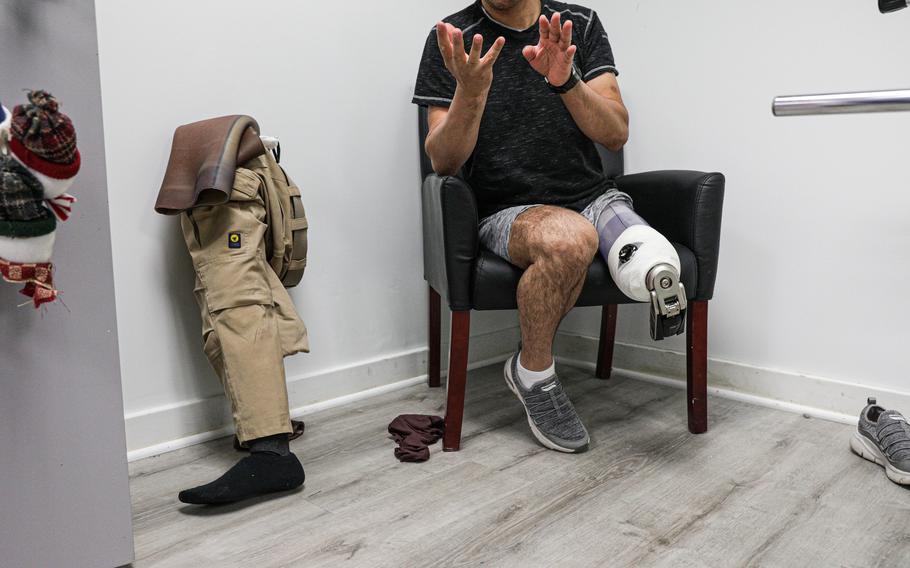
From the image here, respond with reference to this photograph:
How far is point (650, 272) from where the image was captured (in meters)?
1.36

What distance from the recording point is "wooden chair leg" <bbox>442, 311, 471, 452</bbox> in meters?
1.53

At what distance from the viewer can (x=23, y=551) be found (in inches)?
35.7

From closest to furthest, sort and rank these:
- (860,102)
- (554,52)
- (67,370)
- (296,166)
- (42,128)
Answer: (860,102) < (42,128) < (67,370) < (554,52) < (296,166)

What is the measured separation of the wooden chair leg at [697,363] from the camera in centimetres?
161

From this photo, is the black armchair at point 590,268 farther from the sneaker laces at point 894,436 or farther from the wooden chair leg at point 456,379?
the sneaker laces at point 894,436

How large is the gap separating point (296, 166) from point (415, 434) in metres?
0.74

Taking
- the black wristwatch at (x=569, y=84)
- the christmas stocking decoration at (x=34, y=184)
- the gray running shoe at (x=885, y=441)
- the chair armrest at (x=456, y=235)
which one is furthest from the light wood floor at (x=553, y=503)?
the black wristwatch at (x=569, y=84)

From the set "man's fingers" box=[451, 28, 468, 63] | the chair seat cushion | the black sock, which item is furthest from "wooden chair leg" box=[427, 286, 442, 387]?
"man's fingers" box=[451, 28, 468, 63]

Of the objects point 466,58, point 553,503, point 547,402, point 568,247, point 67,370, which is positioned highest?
point 466,58

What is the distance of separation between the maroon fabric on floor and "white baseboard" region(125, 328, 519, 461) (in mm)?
276

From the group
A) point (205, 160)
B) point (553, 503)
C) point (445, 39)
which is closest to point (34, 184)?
point (205, 160)

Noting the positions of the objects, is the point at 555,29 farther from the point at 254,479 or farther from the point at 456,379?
the point at 254,479

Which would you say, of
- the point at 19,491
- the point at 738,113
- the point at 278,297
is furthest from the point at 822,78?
the point at 19,491

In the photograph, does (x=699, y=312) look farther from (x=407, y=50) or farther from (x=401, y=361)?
(x=407, y=50)
